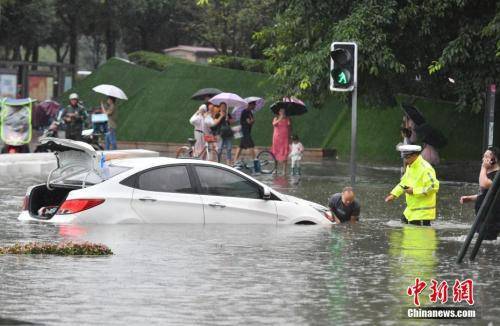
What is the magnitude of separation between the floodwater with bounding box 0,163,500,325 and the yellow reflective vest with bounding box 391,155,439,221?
0.25 meters

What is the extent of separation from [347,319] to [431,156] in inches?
831

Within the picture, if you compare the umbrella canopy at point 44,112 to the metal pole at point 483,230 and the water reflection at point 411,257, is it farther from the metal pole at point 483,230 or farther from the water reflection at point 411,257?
the metal pole at point 483,230

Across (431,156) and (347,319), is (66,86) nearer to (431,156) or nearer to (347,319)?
(431,156)

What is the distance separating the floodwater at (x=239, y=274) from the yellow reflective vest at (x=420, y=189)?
0.83 feet

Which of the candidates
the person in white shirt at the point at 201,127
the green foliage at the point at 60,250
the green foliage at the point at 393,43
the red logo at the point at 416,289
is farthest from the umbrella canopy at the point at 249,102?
the red logo at the point at 416,289

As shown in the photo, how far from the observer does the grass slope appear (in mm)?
41125

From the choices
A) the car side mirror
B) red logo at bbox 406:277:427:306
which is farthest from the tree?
red logo at bbox 406:277:427:306

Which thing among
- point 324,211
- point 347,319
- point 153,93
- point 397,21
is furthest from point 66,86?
point 347,319

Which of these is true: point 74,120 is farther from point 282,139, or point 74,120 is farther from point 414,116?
point 414,116

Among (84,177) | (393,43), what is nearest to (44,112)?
(393,43)

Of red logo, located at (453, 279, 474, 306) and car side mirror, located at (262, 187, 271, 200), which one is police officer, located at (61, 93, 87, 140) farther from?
red logo, located at (453, 279, 474, 306)

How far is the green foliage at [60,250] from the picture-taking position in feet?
46.7

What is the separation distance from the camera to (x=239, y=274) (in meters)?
13.0

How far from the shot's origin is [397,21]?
30.3m
